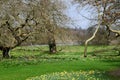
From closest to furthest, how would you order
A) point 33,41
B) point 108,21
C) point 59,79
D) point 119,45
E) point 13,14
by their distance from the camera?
point 59,79 < point 108,21 < point 13,14 < point 33,41 < point 119,45

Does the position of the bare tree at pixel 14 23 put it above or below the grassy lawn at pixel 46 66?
above

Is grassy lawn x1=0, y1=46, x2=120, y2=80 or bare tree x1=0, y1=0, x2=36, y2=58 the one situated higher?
bare tree x1=0, y1=0, x2=36, y2=58

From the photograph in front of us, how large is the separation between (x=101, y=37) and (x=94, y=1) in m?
26.9

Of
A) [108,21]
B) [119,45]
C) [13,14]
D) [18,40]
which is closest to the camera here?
[108,21]

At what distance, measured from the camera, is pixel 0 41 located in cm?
3672

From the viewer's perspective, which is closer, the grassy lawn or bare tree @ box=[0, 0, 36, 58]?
the grassy lawn

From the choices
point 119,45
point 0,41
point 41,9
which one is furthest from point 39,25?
point 119,45

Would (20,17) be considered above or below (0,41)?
above

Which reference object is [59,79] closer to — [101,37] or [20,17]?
[20,17]

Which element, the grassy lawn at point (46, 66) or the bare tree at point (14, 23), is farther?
the bare tree at point (14, 23)

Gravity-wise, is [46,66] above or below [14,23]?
below

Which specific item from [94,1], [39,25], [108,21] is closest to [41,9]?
[39,25]

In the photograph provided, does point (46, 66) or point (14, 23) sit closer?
point (46, 66)

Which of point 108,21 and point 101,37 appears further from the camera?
point 101,37
